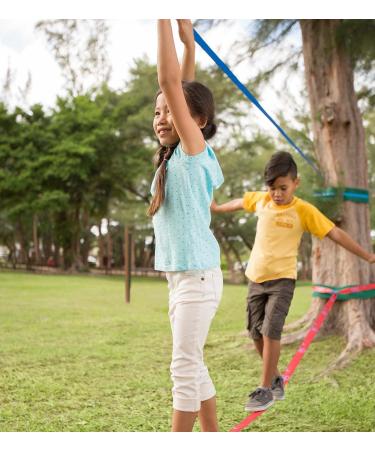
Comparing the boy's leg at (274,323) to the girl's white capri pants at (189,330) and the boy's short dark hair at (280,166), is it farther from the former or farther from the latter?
the girl's white capri pants at (189,330)

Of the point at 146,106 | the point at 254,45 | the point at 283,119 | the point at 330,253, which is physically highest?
the point at 146,106

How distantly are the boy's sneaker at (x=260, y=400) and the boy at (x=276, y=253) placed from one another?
1 cm

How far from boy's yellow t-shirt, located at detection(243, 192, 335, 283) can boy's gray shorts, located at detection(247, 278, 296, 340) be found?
0.02m

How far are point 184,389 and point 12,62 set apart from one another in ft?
30.5

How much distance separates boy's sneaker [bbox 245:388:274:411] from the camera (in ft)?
5.48

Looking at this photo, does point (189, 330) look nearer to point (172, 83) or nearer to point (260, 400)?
point (172, 83)

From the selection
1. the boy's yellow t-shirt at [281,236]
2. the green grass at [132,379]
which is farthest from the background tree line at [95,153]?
the boy's yellow t-shirt at [281,236]

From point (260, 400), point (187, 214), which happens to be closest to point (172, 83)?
point (187, 214)

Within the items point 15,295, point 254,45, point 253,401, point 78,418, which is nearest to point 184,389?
point 253,401

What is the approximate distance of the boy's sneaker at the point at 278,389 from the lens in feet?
5.85

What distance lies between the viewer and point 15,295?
17.9 ft

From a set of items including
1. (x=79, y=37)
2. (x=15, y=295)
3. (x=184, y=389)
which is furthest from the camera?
(x=79, y=37)

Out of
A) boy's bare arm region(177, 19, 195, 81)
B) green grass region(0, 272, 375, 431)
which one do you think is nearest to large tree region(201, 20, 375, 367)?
green grass region(0, 272, 375, 431)

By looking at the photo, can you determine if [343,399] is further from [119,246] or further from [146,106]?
[119,246]
